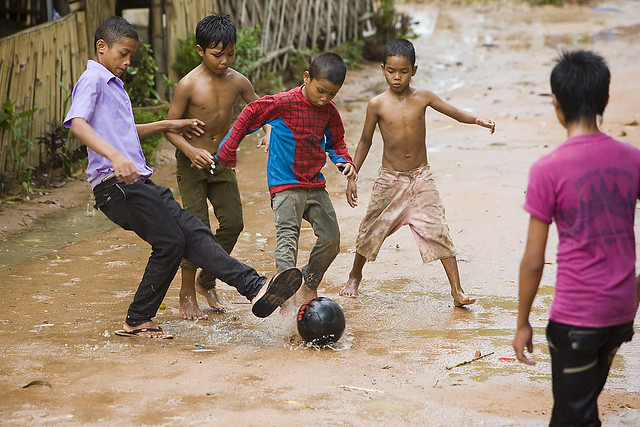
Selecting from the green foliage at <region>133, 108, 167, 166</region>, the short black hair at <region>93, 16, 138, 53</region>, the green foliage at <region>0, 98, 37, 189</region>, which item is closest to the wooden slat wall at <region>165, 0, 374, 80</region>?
the green foliage at <region>133, 108, 167, 166</region>

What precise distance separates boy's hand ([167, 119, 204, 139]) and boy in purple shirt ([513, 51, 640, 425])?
2.42m

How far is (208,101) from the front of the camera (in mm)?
4672

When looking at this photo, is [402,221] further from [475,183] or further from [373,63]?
[373,63]

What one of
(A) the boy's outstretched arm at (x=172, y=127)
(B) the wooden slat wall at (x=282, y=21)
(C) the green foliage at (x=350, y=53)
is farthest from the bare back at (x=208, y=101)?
(C) the green foliage at (x=350, y=53)

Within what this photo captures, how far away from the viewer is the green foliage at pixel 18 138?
714cm

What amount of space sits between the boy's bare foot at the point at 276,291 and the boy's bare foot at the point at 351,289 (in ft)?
3.75

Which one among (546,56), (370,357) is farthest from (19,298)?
(546,56)

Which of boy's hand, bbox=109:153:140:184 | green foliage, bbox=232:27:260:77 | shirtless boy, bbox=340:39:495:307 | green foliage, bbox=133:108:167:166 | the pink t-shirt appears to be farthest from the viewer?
green foliage, bbox=232:27:260:77

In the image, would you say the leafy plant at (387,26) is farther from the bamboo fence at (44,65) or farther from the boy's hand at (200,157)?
the boy's hand at (200,157)

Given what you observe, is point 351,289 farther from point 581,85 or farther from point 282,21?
point 282,21

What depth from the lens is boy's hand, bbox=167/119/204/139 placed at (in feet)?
14.7

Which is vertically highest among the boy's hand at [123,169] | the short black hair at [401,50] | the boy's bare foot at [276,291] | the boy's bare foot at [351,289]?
the short black hair at [401,50]

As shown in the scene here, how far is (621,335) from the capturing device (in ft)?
8.76

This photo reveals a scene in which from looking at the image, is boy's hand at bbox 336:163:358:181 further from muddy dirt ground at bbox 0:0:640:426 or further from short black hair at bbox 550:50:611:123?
short black hair at bbox 550:50:611:123
